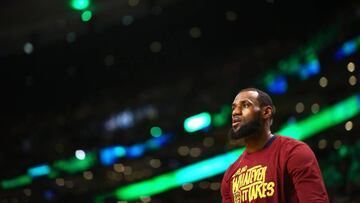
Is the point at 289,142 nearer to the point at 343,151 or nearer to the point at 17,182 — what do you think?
the point at 343,151

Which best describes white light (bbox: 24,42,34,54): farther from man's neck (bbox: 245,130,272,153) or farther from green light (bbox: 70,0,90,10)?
man's neck (bbox: 245,130,272,153)

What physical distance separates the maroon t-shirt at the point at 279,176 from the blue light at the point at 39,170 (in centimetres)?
825

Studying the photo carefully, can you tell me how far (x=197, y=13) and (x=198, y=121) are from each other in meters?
2.19

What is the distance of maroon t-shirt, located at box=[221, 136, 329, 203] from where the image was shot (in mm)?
1718

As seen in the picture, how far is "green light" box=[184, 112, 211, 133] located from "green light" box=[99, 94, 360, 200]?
0.66 metres

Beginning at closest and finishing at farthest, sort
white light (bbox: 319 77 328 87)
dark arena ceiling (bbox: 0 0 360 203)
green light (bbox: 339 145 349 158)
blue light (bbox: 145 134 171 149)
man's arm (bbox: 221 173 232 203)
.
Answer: man's arm (bbox: 221 173 232 203) < green light (bbox: 339 145 349 158) < dark arena ceiling (bbox: 0 0 360 203) < white light (bbox: 319 77 328 87) < blue light (bbox: 145 134 171 149)

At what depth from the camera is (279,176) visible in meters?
1.84

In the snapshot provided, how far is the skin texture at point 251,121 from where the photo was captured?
1.98 meters

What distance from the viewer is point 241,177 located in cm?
200

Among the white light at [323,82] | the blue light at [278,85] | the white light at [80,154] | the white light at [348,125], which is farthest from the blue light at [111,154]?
the white light at [348,125]

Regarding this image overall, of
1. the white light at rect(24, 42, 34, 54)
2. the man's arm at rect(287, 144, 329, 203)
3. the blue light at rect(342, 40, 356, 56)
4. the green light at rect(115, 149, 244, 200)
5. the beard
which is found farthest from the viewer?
the white light at rect(24, 42, 34, 54)

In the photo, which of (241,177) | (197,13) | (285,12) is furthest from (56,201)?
(241,177)

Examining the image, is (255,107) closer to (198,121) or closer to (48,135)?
(198,121)

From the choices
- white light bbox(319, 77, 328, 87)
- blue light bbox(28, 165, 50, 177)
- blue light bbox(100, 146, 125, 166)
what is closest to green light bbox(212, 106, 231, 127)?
white light bbox(319, 77, 328, 87)
